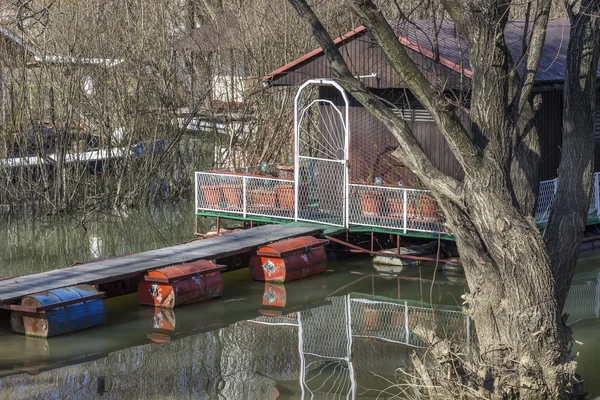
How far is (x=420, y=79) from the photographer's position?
8.48 metres

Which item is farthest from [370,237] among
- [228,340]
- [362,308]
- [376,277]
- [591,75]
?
[591,75]

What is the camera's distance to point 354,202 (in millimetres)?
17344

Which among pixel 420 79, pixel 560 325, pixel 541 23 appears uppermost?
pixel 541 23

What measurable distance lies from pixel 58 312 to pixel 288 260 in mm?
4696

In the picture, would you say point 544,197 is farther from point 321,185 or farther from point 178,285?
point 178,285

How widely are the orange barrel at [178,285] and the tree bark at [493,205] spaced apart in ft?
20.4

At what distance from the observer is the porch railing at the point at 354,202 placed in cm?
1647

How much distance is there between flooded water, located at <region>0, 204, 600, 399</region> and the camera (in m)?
10.6

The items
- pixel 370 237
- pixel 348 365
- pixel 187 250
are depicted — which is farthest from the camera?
pixel 370 237

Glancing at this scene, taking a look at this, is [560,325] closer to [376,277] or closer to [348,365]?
[348,365]

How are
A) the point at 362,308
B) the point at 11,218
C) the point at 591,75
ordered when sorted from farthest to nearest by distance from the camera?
the point at 11,218, the point at 362,308, the point at 591,75

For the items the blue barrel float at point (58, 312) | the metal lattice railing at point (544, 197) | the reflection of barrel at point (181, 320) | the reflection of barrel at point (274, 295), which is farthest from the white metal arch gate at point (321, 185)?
the blue barrel float at point (58, 312)

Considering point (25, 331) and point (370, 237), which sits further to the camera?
point (370, 237)

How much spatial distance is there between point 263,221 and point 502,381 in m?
10.6
